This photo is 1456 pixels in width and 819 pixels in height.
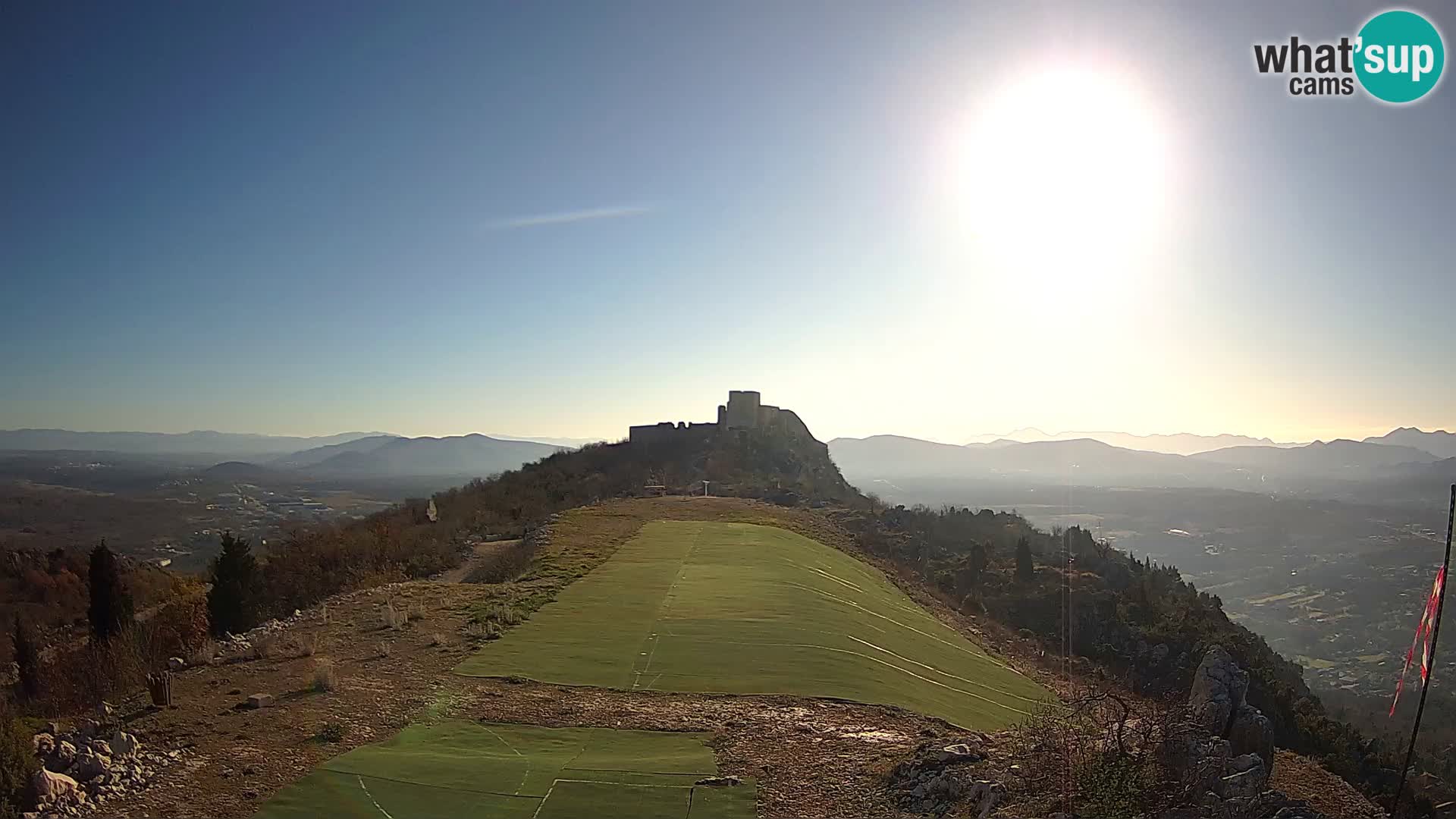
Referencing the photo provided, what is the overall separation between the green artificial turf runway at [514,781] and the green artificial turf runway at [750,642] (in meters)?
2.01

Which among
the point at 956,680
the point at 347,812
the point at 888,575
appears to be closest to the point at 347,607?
the point at 347,812

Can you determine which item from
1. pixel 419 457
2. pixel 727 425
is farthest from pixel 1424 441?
pixel 419 457

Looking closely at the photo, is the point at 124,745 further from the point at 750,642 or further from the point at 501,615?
the point at 750,642

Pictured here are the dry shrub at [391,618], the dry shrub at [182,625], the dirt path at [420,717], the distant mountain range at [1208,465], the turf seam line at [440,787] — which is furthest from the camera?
the distant mountain range at [1208,465]

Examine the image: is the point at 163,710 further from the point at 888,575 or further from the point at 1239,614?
the point at 1239,614

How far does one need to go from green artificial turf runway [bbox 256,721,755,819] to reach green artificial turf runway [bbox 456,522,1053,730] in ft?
6.60

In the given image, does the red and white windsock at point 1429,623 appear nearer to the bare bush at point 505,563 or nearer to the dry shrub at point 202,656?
the dry shrub at point 202,656

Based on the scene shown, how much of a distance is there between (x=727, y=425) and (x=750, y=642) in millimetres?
38449

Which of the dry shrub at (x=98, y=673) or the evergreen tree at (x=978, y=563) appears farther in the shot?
the evergreen tree at (x=978, y=563)

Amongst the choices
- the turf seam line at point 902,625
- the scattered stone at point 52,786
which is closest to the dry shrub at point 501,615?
the turf seam line at point 902,625

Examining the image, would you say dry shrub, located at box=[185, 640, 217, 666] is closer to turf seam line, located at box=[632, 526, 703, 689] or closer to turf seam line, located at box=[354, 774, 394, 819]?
turf seam line, located at box=[354, 774, 394, 819]

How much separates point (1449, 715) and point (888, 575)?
20.8m

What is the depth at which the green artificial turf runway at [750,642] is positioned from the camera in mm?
9758

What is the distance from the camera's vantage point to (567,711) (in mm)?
8367
